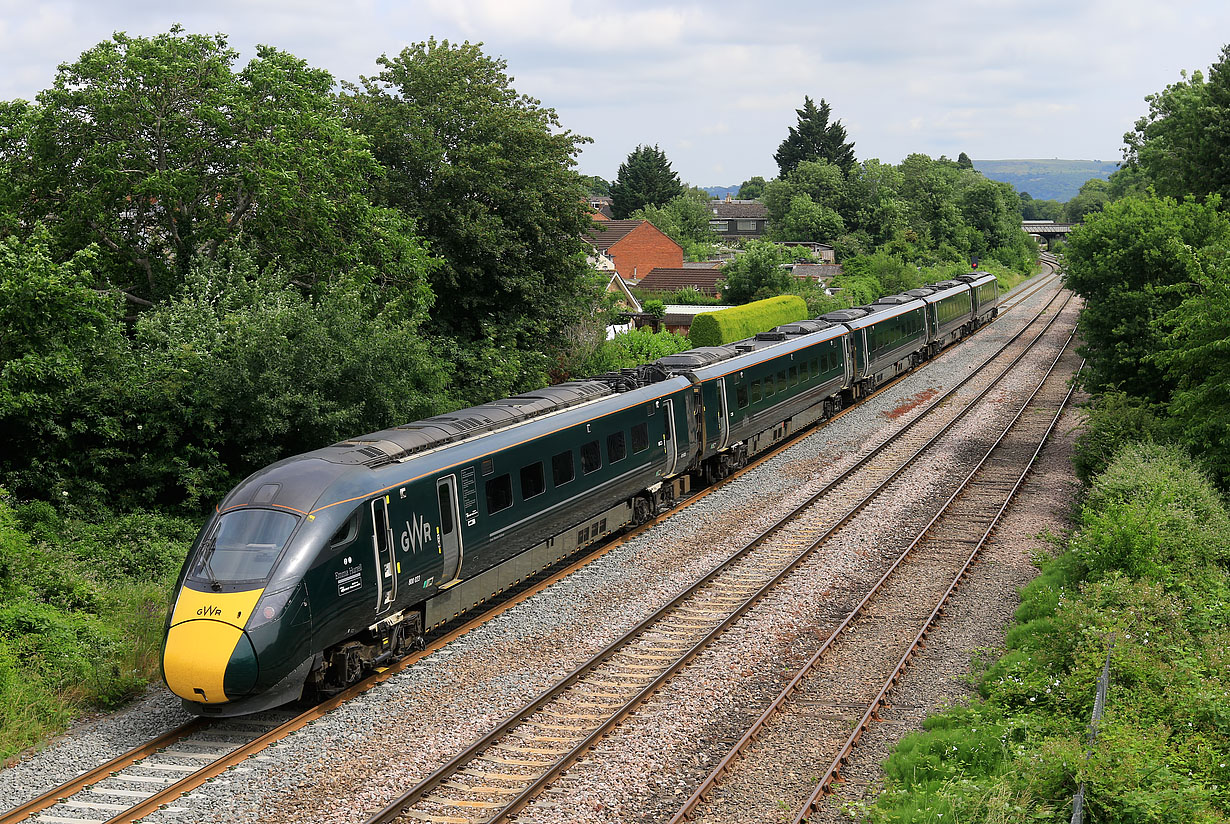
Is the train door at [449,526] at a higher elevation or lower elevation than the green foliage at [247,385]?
lower

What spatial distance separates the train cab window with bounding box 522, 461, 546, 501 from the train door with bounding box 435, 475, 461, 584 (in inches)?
74.5

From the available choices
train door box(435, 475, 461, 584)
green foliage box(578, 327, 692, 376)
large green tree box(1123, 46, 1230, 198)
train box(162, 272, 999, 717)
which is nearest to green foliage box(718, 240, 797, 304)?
green foliage box(578, 327, 692, 376)

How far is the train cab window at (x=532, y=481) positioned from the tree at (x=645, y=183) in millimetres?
99885

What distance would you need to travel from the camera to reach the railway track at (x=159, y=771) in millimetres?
10250

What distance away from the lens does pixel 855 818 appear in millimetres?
10195

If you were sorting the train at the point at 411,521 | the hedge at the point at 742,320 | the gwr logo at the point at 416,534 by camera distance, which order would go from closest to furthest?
the train at the point at 411,521
the gwr logo at the point at 416,534
the hedge at the point at 742,320

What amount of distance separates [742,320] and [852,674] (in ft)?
103

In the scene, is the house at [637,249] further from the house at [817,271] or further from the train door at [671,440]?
the train door at [671,440]

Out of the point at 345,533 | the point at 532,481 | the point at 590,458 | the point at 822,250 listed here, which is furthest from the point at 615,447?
the point at 822,250

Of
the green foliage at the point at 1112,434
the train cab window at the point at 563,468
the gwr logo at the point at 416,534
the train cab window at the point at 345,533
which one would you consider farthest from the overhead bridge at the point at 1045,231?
the train cab window at the point at 345,533

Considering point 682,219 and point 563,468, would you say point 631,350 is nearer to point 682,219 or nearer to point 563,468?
point 563,468

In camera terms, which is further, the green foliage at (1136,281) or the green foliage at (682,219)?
the green foliage at (682,219)

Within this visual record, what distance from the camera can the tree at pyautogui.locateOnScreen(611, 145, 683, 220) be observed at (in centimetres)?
11500

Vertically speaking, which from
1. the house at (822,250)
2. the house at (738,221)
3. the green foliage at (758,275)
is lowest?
the green foliage at (758,275)
